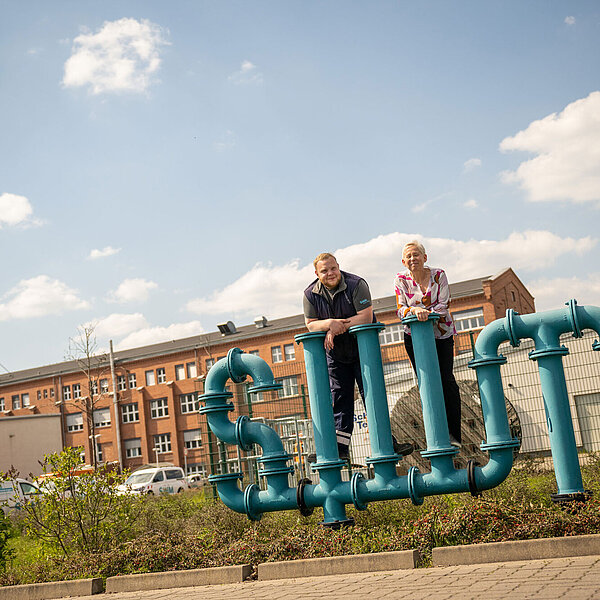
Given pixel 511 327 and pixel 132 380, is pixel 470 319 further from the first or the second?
pixel 511 327

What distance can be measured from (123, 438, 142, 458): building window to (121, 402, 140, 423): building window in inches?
76.7

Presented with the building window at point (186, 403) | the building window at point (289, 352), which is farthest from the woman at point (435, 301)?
the building window at point (186, 403)

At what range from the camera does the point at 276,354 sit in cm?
6322

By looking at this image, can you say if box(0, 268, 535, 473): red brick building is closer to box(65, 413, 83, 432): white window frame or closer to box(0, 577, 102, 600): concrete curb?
box(65, 413, 83, 432): white window frame

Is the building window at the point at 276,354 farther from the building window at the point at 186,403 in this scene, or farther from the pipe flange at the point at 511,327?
the pipe flange at the point at 511,327

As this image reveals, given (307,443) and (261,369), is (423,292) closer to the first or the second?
(261,369)

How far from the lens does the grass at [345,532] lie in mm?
5609

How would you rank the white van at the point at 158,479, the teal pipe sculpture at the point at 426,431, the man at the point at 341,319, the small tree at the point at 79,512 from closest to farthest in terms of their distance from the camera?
1. the teal pipe sculpture at the point at 426,431
2. the man at the point at 341,319
3. the small tree at the point at 79,512
4. the white van at the point at 158,479

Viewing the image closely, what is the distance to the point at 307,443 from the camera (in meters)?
14.4

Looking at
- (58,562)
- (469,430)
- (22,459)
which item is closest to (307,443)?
(469,430)

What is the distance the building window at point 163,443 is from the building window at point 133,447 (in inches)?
69.1

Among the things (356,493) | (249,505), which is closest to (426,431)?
(356,493)

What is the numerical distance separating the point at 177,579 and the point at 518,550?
298cm

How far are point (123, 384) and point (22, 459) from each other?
32.5m
